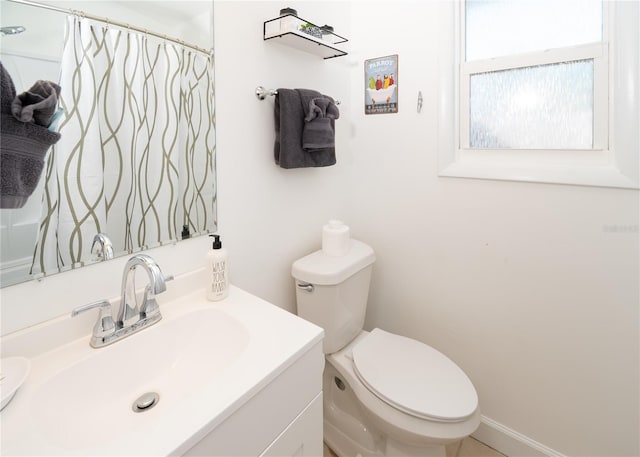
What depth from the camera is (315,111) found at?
130 cm

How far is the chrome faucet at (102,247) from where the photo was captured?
823mm

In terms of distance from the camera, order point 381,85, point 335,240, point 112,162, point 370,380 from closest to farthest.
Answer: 1. point 112,162
2. point 370,380
3. point 335,240
4. point 381,85

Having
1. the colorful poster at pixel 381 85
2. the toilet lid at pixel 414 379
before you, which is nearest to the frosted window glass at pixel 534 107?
the colorful poster at pixel 381 85

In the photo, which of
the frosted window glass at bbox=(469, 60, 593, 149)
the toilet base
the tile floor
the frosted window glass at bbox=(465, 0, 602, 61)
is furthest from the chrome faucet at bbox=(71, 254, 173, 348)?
the frosted window glass at bbox=(465, 0, 602, 61)

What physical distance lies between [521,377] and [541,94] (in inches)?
44.0

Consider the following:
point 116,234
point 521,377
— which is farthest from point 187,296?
point 521,377

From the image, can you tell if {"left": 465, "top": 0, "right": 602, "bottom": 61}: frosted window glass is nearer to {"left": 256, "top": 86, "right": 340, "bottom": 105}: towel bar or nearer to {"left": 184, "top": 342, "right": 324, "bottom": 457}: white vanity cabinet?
{"left": 256, "top": 86, "right": 340, "bottom": 105}: towel bar

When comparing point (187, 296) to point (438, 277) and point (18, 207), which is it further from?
point (438, 277)

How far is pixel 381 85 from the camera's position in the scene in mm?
1573

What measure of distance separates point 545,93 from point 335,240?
96 cm

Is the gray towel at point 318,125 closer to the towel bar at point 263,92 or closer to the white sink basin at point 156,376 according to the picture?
the towel bar at point 263,92

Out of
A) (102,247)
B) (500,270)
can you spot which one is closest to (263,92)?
(102,247)

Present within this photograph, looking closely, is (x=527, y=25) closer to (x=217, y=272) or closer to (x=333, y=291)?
(x=333, y=291)

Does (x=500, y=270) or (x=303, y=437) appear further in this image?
(x=500, y=270)
